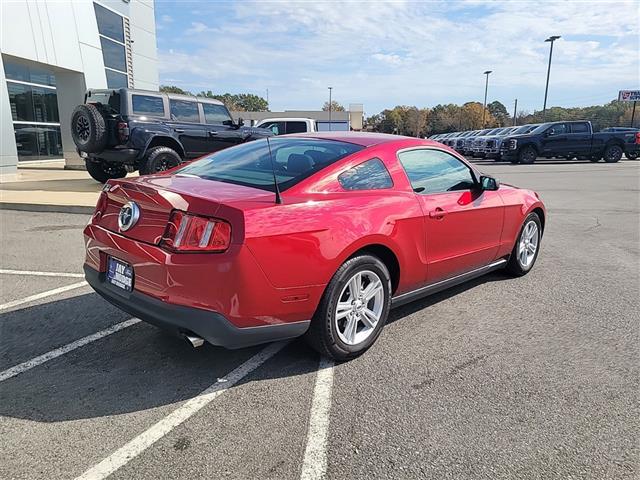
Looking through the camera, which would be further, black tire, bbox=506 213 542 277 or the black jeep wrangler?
the black jeep wrangler

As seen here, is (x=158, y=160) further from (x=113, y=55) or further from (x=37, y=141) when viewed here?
(x=113, y=55)

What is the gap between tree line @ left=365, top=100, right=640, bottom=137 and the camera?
241 feet

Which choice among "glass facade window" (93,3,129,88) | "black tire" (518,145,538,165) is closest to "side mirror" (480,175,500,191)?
"glass facade window" (93,3,129,88)

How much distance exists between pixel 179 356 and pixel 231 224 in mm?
1216

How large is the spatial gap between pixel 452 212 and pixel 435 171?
383 millimetres

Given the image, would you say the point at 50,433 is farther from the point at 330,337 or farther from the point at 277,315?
the point at 330,337

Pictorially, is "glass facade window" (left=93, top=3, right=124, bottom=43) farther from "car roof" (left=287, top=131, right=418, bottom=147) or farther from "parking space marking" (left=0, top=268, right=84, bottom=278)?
"car roof" (left=287, top=131, right=418, bottom=147)

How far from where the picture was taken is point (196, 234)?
8.68 feet

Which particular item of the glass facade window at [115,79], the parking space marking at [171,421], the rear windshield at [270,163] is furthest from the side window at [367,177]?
the glass facade window at [115,79]

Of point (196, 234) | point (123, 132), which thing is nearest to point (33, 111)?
point (123, 132)

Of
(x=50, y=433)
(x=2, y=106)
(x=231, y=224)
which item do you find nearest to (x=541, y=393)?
(x=231, y=224)

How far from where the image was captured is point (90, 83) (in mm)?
15203

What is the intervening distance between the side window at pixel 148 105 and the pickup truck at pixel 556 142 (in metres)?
17.3

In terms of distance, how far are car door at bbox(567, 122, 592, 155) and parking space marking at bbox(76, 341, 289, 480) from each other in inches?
916
